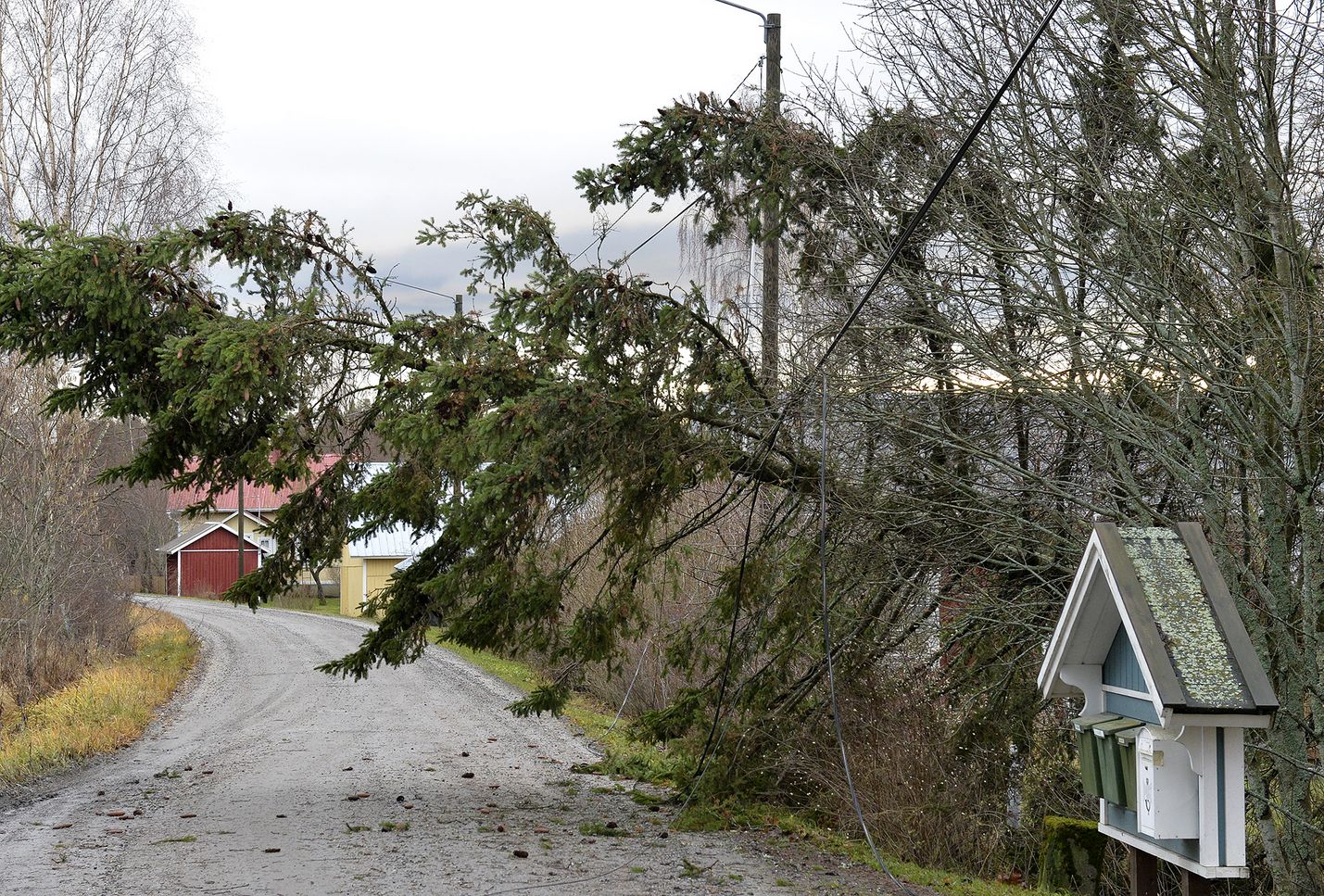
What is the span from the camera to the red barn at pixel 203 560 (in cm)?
6184

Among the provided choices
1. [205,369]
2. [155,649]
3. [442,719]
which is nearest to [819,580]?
[205,369]

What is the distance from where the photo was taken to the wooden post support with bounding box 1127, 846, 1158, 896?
471 centimetres

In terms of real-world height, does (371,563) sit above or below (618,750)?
above

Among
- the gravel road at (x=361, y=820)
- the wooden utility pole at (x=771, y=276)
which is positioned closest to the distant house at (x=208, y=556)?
the gravel road at (x=361, y=820)

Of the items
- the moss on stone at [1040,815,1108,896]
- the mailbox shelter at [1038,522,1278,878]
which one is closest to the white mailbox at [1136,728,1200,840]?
the mailbox shelter at [1038,522,1278,878]

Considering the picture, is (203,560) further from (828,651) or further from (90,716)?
(828,651)

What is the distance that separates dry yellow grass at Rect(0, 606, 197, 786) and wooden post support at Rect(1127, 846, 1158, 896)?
11.1 metres

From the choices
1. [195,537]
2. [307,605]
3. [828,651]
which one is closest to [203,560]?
[195,537]

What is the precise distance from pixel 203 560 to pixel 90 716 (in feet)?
160

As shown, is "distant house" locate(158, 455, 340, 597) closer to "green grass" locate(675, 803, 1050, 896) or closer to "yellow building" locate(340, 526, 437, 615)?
"yellow building" locate(340, 526, 437, 615)

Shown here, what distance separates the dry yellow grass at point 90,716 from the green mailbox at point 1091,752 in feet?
35.9

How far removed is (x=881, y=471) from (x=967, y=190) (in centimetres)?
212

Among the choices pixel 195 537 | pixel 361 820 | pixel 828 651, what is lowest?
pixel 361 820

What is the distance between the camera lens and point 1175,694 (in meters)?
4.11
